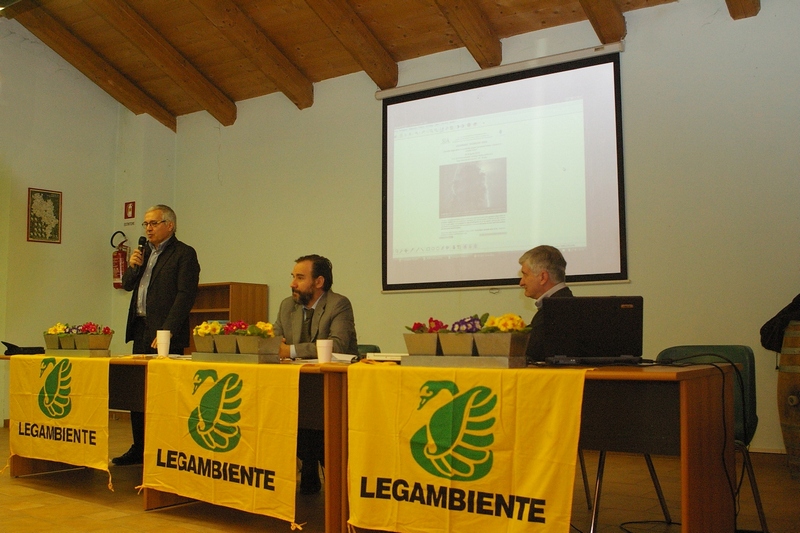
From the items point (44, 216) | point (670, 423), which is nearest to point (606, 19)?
point (670, 423)

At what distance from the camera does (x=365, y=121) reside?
6.37 m

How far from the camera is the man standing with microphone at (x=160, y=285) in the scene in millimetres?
4180

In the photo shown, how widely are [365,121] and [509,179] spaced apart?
152cm

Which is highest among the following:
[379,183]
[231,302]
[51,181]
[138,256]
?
[51,181]

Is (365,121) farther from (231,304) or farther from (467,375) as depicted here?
(467,375)

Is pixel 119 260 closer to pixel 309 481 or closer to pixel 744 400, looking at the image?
pixel 309 481

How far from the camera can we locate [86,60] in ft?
23.0

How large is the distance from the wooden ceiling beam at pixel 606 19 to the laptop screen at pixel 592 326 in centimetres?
308

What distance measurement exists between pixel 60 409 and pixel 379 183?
3.31 metres

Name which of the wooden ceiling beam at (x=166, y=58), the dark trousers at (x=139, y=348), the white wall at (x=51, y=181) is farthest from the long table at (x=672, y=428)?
the white wall at (x=51, y=181)

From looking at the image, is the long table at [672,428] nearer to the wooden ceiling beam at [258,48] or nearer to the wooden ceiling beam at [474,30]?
the wooden ceiling beam at [474,30]

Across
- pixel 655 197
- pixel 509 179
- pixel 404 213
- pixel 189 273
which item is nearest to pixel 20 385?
pixel 189 273

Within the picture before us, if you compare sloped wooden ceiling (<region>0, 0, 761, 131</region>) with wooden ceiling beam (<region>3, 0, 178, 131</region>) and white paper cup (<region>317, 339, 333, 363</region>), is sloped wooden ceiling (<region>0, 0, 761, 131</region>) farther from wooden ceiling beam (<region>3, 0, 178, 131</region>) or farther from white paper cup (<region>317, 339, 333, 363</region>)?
white paper cup (<region>317, 339, 333, 363</region>)

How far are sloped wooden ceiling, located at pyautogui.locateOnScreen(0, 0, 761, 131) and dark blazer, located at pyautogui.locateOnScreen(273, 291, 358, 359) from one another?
2.53 metres
